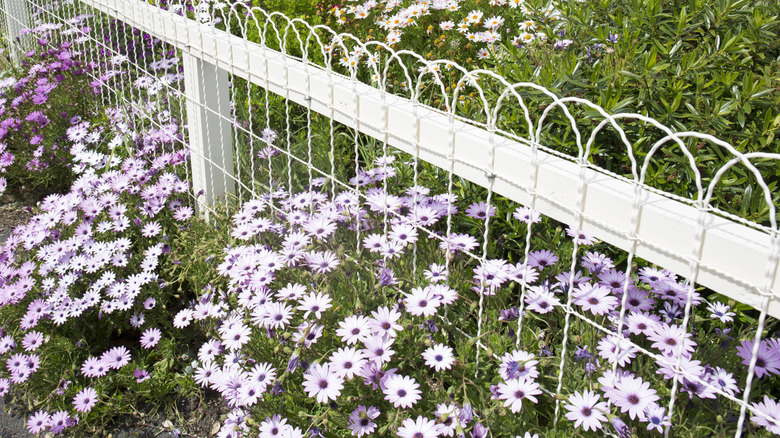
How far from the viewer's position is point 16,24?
651cm

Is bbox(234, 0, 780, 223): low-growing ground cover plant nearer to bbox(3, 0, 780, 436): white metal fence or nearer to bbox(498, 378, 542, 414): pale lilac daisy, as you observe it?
bbox(3, 0, 780, 436): white metal fence

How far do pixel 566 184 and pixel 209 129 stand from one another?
2014 mm

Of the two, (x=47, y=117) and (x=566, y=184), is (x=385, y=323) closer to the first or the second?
(x=566, y=184)

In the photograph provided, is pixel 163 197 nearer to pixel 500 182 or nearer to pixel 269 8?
pixel 500 182

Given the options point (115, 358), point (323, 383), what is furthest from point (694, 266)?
point (115, 358)

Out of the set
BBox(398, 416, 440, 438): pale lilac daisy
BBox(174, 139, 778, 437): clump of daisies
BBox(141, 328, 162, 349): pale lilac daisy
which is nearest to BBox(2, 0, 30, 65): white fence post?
BBox(141, 328, 162, 349): pale lilac daisy

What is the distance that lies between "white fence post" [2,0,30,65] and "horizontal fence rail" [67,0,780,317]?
14.3 feet

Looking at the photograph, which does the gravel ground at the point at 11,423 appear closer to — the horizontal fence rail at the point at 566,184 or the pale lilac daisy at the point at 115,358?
the pale lilac daisy at the point at 115,358

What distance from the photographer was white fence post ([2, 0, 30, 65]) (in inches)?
239

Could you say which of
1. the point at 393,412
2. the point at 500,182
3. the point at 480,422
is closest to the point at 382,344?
the point at 393,412

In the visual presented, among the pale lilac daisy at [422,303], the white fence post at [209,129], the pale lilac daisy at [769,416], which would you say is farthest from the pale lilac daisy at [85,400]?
the pale lilac daisy at [769,416]

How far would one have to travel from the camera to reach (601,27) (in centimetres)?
239

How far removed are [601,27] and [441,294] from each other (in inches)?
47.6

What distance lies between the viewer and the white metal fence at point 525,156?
135 cm
